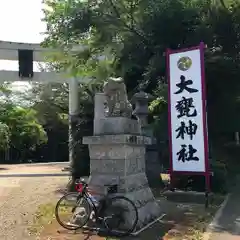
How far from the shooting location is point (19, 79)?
65.5ft

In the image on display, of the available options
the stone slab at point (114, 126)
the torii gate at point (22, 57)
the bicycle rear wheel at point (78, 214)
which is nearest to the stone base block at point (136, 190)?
the bicycle rear wheel at point (78, 214)

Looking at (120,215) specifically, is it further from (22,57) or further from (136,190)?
(22,57)

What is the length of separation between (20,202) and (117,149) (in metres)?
4.95

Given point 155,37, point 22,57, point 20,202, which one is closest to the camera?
point 20,202

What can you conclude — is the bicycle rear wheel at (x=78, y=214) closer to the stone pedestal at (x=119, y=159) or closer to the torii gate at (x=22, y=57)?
the stone pedestal at (x=119, y=159)

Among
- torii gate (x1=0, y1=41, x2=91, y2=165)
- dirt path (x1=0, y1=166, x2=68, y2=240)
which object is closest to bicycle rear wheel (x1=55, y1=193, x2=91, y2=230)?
dirt path (x1=0, y1=166, x2=68, y2=240)

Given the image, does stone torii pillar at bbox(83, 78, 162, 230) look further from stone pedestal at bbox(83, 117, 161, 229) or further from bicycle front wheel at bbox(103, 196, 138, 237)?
bicycle front wheel at bbox(103, 196, 138, 237)

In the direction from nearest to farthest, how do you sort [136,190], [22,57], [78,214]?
[78,214]
[136,190]
[22,57]

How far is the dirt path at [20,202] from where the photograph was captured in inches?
314

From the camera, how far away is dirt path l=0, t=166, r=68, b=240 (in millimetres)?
7984

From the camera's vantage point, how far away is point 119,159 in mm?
7957

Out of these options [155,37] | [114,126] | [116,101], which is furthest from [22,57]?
[114,126]

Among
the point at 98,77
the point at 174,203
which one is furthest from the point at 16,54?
the point at 174,203

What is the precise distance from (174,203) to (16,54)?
40.2 feet
